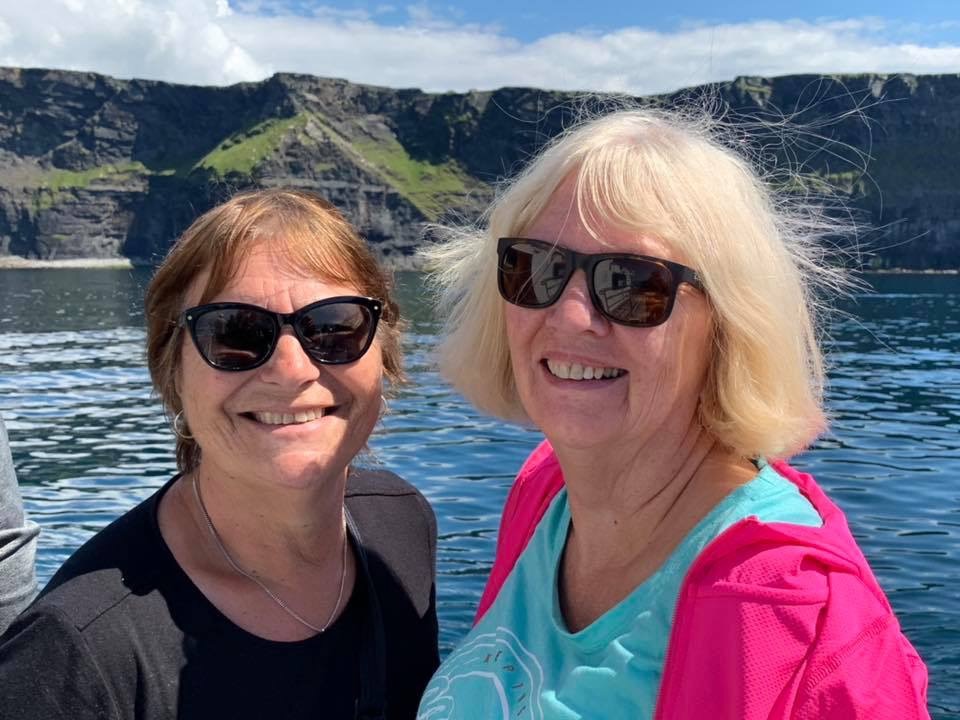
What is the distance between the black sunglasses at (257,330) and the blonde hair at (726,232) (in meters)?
0.60

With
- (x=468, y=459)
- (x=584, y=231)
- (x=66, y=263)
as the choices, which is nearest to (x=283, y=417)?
(x=584, y=231)

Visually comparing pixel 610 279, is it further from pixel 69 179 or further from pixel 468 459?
pixel 69 179

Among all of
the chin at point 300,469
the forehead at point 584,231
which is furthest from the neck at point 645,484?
the chin at point 300,469

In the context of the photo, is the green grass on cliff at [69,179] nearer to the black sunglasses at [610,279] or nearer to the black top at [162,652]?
the black top at [162,652]

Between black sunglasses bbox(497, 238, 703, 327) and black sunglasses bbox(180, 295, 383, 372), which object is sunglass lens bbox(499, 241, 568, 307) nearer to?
black sunglasses bbox(497, 238, 703, 327)

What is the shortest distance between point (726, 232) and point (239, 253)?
140 cm

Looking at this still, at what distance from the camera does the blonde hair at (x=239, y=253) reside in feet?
9.98

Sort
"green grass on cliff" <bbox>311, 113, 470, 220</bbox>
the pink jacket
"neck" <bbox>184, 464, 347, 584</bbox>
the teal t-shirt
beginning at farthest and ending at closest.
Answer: "green grass on cliff" <bbox>311, 113, 470, 220</bbox> → "neck" <bbox>184, 464, 347, 584</bbox> → the teal t-shirt → the pink jacket

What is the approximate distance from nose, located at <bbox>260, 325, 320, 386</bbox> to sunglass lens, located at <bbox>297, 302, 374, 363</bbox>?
31 mm

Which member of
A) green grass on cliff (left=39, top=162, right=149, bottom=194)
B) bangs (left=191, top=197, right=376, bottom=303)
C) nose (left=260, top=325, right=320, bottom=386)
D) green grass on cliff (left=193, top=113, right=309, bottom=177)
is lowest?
green grass on cliff (left=39, top=162, right=149, bottom=194)

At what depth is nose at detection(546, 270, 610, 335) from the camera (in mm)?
2662

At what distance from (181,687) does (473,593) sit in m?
8.02

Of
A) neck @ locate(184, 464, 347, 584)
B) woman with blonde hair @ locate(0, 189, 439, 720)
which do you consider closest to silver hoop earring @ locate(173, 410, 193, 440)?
woman with blonde hair @ locate(0, 189, 439, 720)

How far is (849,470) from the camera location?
16.9m
